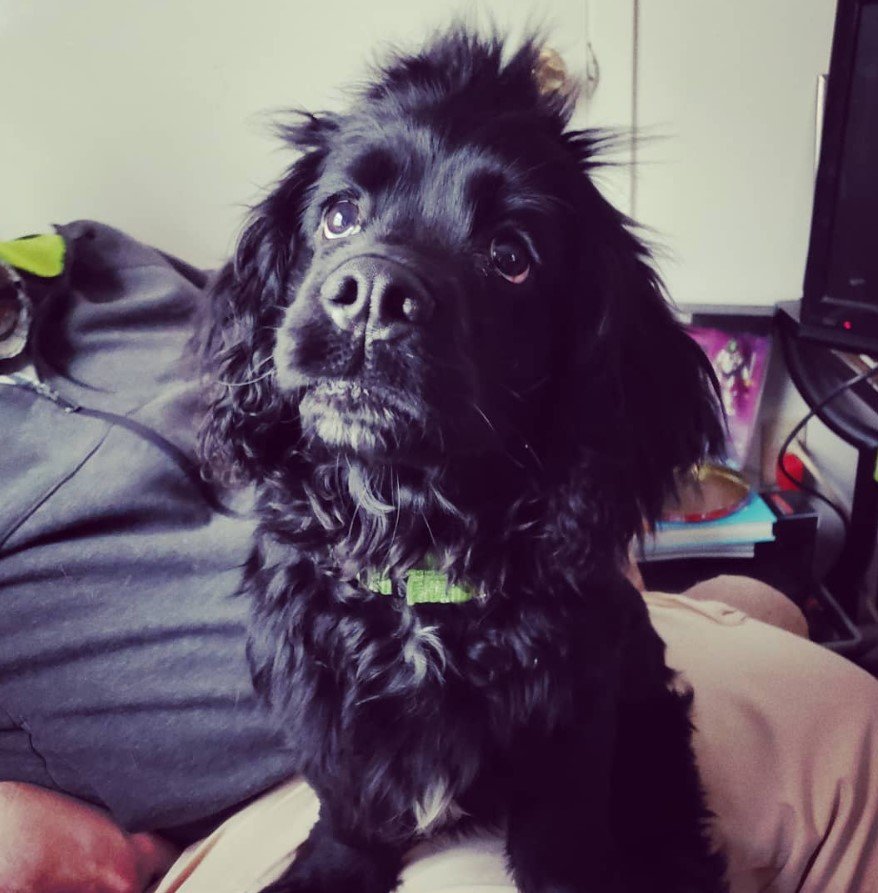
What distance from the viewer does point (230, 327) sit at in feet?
2.91

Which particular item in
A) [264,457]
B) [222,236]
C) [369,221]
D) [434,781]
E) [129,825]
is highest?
[369,221]

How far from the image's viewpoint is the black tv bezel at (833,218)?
4.09 ft

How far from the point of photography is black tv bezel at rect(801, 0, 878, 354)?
49.1 inches

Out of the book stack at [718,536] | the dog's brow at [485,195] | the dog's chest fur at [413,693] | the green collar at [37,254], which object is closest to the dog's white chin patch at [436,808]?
the dog's chest fur at [413,693]

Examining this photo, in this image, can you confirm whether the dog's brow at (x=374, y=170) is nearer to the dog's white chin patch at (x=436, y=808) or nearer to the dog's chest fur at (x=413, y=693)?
the dog's chest fur at (x=413, y=693)

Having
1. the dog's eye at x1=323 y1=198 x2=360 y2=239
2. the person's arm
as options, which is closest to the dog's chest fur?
the person's arm

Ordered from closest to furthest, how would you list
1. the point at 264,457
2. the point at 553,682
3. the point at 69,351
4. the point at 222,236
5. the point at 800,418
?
the point at 553,682 → the point at 264,457 → the point at 69,351 → the point at 222,236 → the point at 800,418

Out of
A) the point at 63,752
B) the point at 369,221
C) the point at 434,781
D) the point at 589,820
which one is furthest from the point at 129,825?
the point at 369,221

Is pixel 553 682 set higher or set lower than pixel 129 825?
higher

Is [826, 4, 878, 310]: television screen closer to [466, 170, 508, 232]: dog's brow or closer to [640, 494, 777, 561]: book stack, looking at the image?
[640, 494, 777, 561]: book stack

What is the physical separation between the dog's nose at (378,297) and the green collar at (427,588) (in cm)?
29

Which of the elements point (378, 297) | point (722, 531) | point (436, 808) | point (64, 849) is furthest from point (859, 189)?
point (64, 849)

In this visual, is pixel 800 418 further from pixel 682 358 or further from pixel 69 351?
pixel 69 351

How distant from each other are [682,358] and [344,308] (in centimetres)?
40
